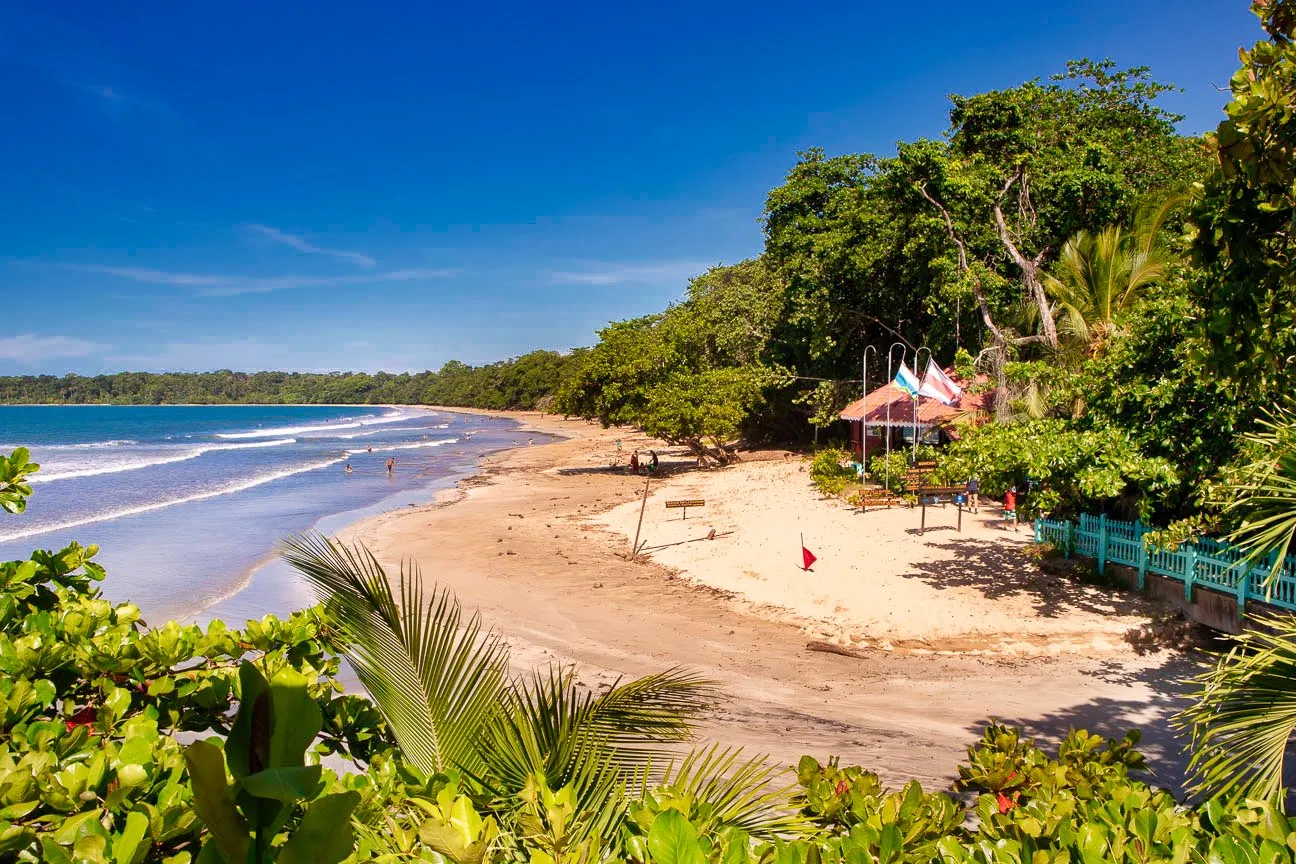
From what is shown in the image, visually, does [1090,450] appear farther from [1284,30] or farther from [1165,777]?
[1284,30]

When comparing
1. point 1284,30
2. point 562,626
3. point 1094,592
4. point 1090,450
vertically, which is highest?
point 1284,30

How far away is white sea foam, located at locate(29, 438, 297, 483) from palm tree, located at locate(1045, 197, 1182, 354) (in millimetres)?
33778

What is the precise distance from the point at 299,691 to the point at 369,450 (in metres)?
51.5

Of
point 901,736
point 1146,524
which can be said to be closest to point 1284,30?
point 901,736

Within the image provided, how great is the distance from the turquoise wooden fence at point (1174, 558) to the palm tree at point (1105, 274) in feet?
16.4

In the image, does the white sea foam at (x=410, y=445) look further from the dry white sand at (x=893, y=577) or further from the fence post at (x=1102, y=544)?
the fence post at (x=1102, y=544)

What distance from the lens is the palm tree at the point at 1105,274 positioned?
15.5 meters

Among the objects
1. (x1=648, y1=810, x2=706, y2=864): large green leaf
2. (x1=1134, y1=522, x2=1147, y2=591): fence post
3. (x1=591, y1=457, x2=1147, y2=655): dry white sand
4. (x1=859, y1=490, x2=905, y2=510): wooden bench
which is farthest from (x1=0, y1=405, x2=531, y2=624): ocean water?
(x1=1134, y1=522, x2=1147, y2=591): fence post

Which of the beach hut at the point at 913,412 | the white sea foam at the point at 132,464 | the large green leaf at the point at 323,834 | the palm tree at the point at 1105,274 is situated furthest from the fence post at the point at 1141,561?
the white sea foam at the point at 132,464

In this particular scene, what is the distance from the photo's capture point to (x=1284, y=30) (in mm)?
3918

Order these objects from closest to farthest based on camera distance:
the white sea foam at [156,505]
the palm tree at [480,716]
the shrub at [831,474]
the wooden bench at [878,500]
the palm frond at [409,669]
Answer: the palm tree at [480,716] → the palm frond at [409,669] → the wooden bench at [878,500] → the white sea foam at [156,505] → the shrub at [831,474]

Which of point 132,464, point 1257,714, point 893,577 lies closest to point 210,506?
point 132,464

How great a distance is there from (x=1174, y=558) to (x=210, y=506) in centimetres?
2762

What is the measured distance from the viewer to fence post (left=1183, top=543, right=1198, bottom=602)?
32.0 feet
